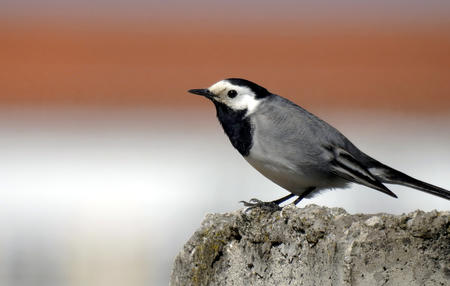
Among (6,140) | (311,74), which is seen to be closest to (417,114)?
(311,74)

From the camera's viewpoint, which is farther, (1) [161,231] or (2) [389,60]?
(2) [389,60]

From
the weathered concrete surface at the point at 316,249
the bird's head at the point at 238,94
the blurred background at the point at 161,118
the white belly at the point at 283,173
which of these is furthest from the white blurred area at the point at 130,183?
the weathered concrete surface at the point at 316,249

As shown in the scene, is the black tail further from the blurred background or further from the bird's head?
the blurred background

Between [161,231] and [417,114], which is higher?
[417,114]

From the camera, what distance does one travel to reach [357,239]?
286 cm

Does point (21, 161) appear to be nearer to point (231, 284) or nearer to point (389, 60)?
point (389, 60)

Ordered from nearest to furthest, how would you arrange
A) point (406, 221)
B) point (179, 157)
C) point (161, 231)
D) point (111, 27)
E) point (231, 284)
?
point (406, 221)
point (231, 284)
point (161, 231)
point (179, 157)
point (111, 27)

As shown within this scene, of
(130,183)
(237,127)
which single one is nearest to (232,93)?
(237,127)

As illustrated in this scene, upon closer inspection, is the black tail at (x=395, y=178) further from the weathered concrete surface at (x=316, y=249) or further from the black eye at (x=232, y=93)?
the weathered concrete surface at (x=316, y=249)

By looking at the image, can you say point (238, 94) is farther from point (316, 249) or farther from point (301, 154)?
point (316, 249)

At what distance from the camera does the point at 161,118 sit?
12773mm

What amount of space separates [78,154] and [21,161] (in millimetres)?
734

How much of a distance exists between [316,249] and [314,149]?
7.48ft

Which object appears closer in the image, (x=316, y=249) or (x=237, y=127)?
(x=316, y=249)
